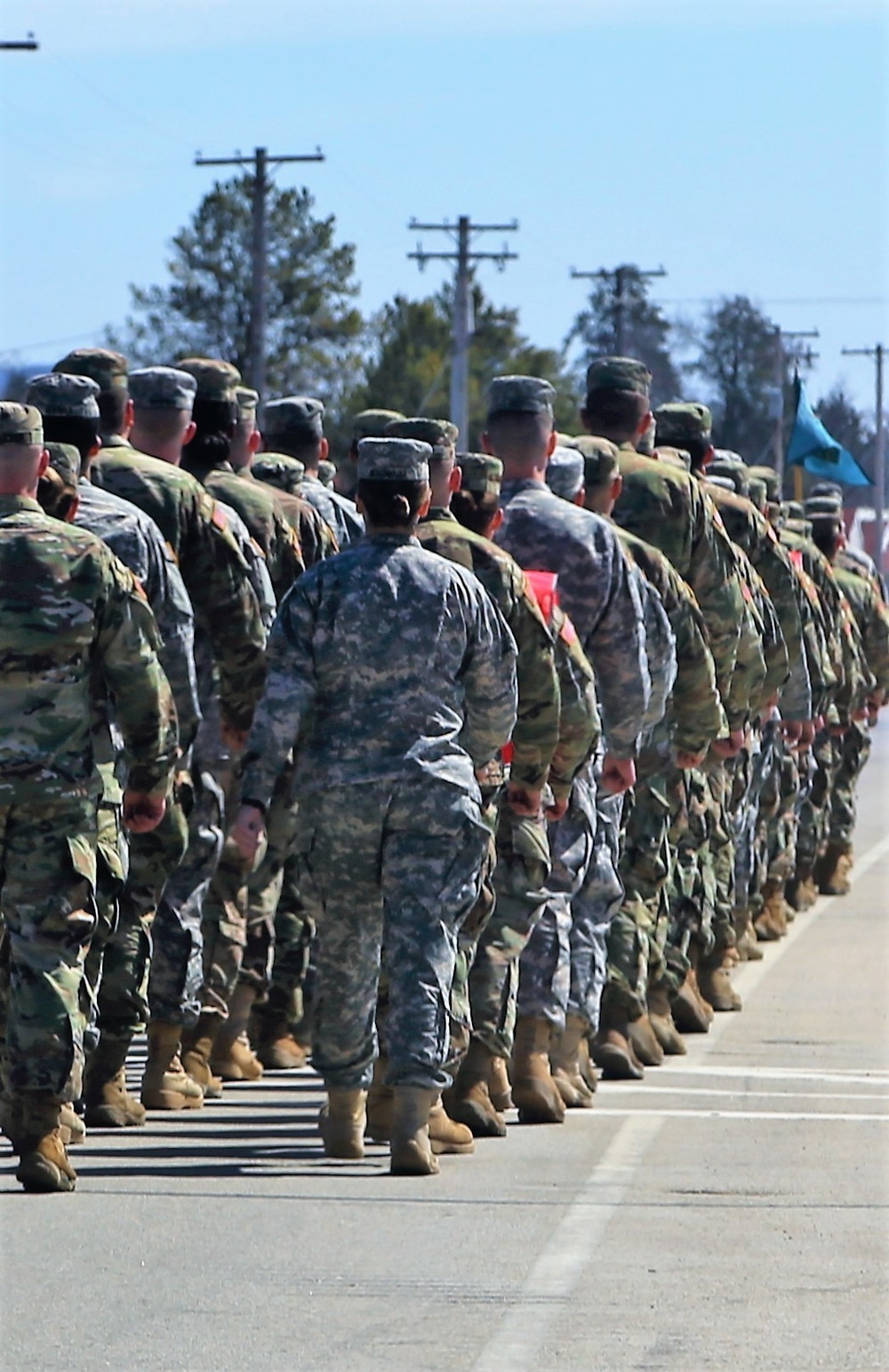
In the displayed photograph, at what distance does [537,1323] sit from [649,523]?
6.10 metres

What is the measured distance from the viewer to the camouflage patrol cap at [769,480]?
18.4 metres

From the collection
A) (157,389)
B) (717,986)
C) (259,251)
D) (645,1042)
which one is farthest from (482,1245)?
(259,251)

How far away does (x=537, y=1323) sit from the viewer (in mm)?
7266

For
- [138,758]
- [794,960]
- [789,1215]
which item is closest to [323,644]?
[138,758]

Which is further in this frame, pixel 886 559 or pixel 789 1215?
pixel 886 559

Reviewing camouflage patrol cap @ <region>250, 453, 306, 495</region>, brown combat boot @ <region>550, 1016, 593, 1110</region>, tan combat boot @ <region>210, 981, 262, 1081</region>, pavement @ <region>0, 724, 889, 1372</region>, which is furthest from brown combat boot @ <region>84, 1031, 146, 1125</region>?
camouflage patrol cap @ <region>250, 453, 306, 495</region>

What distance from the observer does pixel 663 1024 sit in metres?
12.9

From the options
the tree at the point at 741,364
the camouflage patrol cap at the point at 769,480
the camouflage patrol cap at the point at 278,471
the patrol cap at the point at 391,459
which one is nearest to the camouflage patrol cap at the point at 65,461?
the patrol cap at the point at 391,459

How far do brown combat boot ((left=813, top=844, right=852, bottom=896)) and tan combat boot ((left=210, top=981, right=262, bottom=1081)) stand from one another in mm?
9529

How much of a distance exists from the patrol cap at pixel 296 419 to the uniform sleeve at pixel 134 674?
4151 millimetres

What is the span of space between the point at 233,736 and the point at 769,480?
8.19 m

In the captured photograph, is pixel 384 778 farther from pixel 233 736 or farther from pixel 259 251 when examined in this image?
pixel 259 251

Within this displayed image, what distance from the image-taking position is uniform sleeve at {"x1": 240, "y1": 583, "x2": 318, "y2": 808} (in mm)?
9422

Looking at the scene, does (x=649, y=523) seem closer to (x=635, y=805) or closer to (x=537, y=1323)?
(x=635, y=805)
